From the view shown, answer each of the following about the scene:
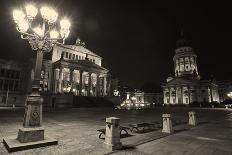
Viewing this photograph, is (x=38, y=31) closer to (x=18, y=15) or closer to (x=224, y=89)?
(x=18, y=15)

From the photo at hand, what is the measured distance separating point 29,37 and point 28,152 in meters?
5.86

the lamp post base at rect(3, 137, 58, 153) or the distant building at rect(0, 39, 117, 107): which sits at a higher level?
the distant building at rect(0, 39, 117, 107)

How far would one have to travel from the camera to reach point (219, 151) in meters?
7.32

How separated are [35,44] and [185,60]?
116857 mm

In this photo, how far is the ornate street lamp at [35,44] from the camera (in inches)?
298

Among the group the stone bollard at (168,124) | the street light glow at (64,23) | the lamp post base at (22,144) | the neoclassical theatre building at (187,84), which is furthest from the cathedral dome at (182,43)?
the lamp post base at (22,144)

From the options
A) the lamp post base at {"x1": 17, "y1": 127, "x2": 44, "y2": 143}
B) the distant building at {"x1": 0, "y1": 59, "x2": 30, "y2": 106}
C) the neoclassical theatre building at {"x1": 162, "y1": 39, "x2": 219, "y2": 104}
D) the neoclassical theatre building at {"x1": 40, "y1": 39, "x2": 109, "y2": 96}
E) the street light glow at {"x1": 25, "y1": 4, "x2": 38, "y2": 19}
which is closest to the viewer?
the lamp post base at {"x1": 17, "y1": 127, "x2": 44, "y2": 143}

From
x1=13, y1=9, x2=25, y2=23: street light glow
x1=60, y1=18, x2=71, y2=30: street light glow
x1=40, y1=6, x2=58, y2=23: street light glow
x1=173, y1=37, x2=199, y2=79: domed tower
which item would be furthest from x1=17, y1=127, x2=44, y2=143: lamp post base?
x1=173, y1=37, x2=199, y2=79: domed tower

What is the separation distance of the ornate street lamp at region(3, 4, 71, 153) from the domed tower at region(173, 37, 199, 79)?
356 feet

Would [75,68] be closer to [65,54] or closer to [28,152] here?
[65,54]

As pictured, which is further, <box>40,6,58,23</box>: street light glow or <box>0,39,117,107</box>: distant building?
<box>0,39,117,107</box>: distant building

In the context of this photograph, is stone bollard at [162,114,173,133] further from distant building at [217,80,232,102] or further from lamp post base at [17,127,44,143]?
distant building at [217,80,232,102]

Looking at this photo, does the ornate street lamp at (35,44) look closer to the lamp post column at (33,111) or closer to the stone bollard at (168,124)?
the lamp post column at (33,111)

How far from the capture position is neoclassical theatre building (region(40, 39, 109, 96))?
189 ft
